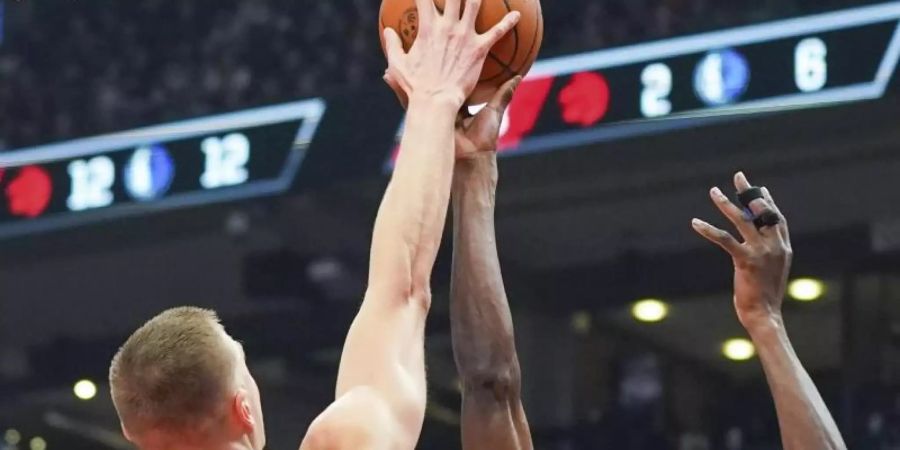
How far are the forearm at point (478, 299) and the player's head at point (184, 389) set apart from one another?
2.74ft

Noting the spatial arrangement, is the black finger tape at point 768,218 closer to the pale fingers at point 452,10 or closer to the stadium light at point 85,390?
the pale fingers at point 452,10

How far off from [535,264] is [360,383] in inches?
285

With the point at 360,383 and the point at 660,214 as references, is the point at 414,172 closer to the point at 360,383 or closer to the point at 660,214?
the point at 360,383

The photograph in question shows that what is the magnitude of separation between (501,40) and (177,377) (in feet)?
3.11

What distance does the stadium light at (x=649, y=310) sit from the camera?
9.07 metres

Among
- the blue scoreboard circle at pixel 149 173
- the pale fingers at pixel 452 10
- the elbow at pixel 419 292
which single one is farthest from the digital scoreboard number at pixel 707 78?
the elbow at pixel 419 292

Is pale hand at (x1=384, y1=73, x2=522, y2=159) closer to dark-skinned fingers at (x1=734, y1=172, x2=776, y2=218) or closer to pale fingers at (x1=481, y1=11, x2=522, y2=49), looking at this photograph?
pale fingers at (x1=481, y1=11, x2=522, y2=49)

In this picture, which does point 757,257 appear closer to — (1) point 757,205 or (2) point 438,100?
(1) point 757,205

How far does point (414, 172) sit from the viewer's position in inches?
78.1

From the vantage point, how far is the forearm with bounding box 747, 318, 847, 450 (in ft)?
8.75

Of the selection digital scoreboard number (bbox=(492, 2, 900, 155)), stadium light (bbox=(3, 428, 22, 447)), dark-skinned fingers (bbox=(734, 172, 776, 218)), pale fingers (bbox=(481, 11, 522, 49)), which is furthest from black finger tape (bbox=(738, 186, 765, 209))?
stadium light (bbox=(3, 428, 22, 447))

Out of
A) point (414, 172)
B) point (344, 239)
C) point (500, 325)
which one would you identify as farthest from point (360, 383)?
point (344, 239)

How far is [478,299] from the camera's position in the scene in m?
2.68

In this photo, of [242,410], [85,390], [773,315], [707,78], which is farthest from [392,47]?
[85,390]
